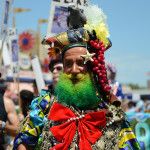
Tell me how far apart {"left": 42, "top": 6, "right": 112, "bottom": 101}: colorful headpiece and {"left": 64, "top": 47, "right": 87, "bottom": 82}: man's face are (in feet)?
0.15

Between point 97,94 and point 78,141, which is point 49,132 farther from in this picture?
point 97,94

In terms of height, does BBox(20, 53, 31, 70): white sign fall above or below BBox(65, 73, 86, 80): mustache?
below

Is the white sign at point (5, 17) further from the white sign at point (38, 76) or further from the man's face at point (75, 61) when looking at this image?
the man's face at point (75, 61)

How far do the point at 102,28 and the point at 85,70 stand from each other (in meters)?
0.43

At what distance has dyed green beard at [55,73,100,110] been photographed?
2.27 meters

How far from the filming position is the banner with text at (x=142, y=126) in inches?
242

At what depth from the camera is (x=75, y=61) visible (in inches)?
91.4

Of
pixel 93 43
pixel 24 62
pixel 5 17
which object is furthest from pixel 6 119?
pixel 24 62

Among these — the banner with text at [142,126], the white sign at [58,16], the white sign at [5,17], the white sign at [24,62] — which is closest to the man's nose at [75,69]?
the white sign at [58,16]

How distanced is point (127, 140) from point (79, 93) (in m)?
0.61

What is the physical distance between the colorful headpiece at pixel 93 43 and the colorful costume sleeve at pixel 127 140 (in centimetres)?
32

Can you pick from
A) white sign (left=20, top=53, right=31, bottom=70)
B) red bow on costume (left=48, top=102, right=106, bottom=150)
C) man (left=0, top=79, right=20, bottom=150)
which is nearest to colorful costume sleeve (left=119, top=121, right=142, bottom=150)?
red bow on costume (left=48, top=102, right=106, bottom=150)

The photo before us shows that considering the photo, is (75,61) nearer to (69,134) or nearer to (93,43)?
(93,43)

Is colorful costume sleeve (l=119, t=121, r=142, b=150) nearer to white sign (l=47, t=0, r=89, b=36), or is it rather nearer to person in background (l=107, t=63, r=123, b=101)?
white sign (l=47, t=0, r=89, b=36)
